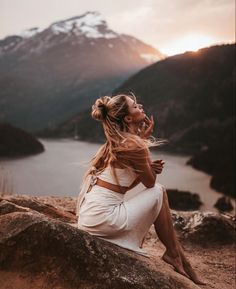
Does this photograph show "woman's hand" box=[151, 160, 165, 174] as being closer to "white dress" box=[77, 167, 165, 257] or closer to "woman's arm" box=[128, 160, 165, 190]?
"woman's arm" box=[128, 160, 165, 190]

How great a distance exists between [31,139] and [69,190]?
36757mm

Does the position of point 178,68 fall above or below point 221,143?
above

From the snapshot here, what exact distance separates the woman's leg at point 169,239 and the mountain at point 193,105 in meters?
66.6

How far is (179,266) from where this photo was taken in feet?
14.6

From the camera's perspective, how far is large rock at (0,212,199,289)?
364 centimetres

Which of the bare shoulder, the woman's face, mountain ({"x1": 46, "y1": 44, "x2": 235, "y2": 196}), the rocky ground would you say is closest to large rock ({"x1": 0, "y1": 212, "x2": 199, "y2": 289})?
the rocky ground

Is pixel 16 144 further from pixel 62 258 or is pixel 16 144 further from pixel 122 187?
pixel 62 258

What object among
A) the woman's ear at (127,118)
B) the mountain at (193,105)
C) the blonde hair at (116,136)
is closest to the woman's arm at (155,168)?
the blonde hair at (116,136)

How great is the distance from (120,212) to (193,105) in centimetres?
11457

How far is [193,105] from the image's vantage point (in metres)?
116

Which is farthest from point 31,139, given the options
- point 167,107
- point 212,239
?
point 212,239

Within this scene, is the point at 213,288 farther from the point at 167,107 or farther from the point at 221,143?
the point at 167,107

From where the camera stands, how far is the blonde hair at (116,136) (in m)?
4.02

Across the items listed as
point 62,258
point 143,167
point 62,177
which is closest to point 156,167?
point 143,167
